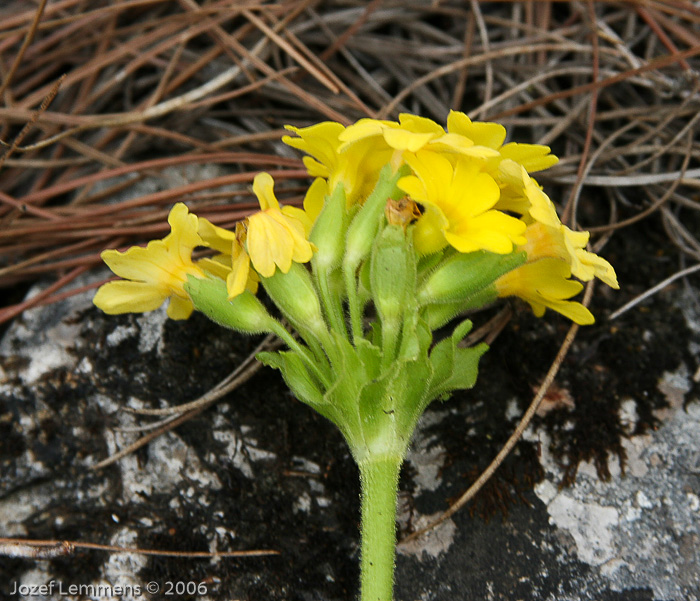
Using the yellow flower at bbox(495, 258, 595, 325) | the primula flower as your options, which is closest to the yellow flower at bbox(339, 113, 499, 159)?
the primula flower

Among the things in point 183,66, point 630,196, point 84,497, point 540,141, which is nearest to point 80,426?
point 84,497

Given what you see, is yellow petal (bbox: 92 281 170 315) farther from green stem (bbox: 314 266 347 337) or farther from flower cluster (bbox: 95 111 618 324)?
green stem (bbox: 314 266 347 337)

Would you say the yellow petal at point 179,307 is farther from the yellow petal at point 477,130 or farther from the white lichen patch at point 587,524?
the white lichen patch at point 587,524

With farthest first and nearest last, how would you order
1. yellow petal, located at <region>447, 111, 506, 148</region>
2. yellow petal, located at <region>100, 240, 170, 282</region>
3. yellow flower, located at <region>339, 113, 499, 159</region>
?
yellow petal, located at <region>100, 240, 170, 282</region> < yellow petal, located at <region>447, 111, 506, 148</region> < yellow flower, located at <region>339, 113, 499, 159</region>

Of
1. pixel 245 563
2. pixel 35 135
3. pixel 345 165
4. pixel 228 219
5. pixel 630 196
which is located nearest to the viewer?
pixel 345 165

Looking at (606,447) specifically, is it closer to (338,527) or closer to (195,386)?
(338,527)

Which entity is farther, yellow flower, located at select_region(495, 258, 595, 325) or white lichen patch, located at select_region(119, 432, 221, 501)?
white lichen patch, located at select_region(119, 432, 221, 501)
